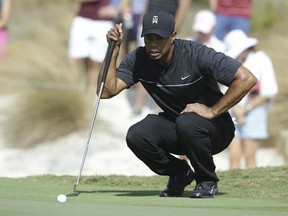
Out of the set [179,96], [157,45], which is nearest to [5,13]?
[179,96]

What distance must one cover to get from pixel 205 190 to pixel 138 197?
555mm

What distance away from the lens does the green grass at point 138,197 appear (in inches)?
309

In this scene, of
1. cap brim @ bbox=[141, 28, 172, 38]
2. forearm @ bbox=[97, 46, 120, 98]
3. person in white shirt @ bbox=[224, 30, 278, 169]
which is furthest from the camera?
person in white shirt @ bbox=[224, 30, 278, 169]

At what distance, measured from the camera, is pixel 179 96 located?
9258mm

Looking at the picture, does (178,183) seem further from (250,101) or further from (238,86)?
(250,101)

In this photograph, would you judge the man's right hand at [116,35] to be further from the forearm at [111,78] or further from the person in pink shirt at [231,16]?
the person in pink shirt at [231,16]

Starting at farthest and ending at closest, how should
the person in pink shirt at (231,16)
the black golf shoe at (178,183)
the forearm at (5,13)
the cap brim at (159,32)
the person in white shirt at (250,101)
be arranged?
the forearm at (5,13), the person in pink shirt at (231,16), the person in white shirt at (250,101), the black golf shoe at (178,183), the cap brim at (159,32)

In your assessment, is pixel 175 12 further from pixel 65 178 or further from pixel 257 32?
pixel 257 32

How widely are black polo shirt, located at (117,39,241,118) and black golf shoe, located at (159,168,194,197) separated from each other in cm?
53

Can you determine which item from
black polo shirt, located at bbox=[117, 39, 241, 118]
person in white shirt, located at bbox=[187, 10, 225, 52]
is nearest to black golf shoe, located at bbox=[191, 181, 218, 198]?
black polo shirt, located at bbox=[117, 39, 241, 118]

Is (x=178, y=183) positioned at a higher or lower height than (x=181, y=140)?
lower

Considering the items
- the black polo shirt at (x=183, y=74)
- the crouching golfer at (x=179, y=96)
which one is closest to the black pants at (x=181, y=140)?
the crouching golfer at (x=179, y=96)

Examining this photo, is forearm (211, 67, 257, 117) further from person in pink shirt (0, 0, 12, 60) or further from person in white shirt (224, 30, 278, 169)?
person in pink shirt (0, 0, 12, 60)

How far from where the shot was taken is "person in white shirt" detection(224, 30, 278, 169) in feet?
45.6
